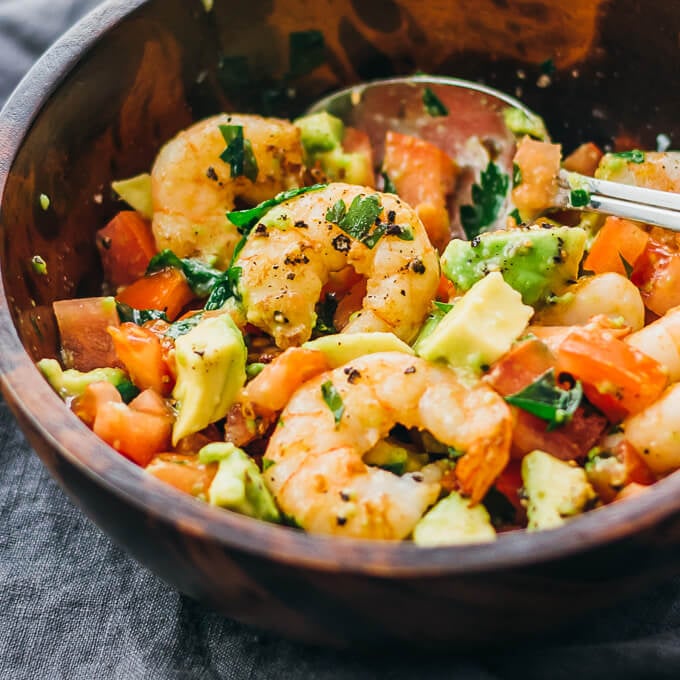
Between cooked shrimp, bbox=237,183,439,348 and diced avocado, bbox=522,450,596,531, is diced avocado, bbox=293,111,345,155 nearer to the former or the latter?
cooked shrimp, bbox=237,183,439,348

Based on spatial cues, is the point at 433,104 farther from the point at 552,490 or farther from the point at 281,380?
the point at 552,490

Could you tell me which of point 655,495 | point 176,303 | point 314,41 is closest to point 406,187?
point 314,41

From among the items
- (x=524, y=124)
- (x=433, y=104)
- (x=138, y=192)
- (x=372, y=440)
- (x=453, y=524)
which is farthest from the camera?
(x=433, y=104)

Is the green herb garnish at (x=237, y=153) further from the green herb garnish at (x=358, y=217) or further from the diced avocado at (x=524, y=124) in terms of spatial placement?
the diced avocado at (x=524, y=124)

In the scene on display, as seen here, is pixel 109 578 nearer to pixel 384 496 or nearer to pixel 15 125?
pixel 384 496

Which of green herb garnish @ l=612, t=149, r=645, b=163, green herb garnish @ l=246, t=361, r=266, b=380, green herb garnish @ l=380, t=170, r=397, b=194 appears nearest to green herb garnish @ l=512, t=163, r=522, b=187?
green herb garnish @ l=612, t=149, r=645, b=163

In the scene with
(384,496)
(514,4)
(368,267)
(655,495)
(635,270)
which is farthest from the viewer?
(514,4)

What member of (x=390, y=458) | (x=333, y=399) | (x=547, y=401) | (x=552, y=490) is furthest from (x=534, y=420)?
(x=333, y=399)
